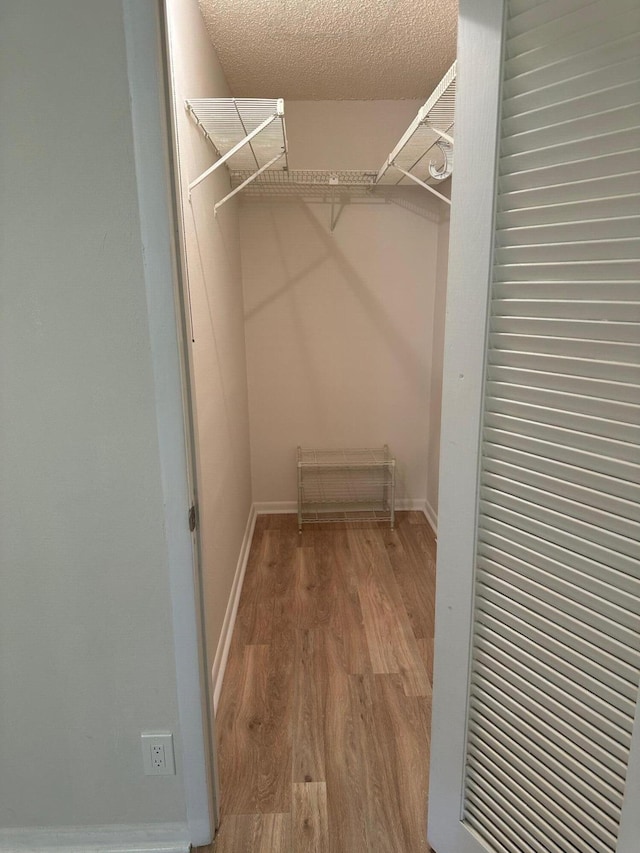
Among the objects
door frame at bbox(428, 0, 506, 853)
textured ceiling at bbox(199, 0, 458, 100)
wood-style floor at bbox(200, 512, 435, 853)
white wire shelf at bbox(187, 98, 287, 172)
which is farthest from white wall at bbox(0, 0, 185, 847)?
textured ceiling at bbox(199, 0, 458, 100)

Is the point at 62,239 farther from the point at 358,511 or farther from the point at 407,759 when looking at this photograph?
the point at 358,511

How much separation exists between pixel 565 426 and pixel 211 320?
59.3 inches

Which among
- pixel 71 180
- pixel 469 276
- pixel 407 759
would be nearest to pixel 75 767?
pixel 407 759

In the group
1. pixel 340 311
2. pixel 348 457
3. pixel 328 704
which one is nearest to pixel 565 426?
pixel 328 704

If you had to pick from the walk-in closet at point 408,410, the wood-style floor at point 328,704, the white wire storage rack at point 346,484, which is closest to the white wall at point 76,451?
the walk-in closet at point 408,410

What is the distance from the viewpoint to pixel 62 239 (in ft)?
3.63

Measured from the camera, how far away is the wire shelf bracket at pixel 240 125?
1738mm

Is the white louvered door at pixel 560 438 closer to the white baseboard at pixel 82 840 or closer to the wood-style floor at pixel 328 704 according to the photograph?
the wood-style floor at pixel 328 704

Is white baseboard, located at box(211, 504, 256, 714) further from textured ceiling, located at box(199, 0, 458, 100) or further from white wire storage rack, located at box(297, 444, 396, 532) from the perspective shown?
textured ceiling, located at box(199, 0, 458, 100)

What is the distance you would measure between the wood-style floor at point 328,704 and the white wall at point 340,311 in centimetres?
76

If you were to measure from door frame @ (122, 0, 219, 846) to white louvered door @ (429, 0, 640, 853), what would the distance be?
22.8 inches

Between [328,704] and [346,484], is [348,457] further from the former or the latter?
[328,704]

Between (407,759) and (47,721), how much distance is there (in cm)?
108

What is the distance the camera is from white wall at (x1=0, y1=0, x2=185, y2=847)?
1049 mm
